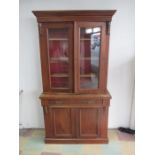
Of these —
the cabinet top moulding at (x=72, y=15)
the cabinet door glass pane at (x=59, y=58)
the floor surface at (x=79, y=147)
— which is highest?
the cabinet top moulding at (x=72, y=15)

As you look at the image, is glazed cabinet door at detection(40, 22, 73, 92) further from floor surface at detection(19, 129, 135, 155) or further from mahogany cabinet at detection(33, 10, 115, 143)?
floor surface at detection(19, 129, 135, 155)

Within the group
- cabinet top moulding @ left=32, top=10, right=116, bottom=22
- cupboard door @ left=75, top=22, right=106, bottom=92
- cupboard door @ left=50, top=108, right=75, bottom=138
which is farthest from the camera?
cupboard door @ left=50, top=108, right=75, bottom=138

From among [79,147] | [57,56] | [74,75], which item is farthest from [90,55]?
[79,147]

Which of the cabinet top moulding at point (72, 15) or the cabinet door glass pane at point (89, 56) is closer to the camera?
the cabinet top moulding at point (72, 15)

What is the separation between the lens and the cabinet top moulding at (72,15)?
255 cm

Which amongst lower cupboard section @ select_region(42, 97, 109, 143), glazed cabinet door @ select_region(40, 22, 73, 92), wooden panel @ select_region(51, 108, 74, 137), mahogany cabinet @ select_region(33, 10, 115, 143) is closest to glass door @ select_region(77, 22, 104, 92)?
mahogany cabinet @ select_region(33, 10, 115, 143)

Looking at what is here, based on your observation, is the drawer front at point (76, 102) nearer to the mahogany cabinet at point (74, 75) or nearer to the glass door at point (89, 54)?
the mahogany cabinet at point (74, 75)

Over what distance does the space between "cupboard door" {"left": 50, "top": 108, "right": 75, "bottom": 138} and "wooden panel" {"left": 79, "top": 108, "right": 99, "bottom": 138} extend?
137 millimetres

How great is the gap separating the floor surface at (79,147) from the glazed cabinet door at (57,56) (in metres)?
0.86

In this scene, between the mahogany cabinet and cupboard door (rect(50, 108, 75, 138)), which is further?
cupboard door (rect(50, 108, 75, 138))

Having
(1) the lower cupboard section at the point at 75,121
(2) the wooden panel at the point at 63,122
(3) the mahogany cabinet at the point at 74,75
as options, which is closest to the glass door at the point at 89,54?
(3) the mahogany cabinet at the point at 74,75

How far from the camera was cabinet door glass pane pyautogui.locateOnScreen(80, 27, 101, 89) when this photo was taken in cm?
269
